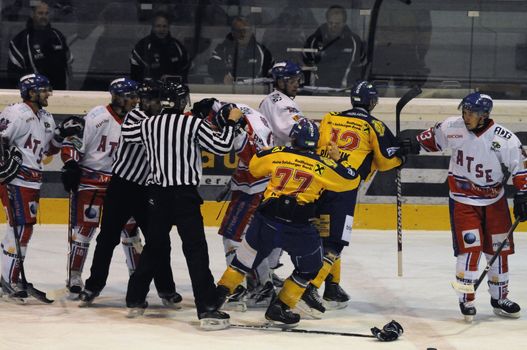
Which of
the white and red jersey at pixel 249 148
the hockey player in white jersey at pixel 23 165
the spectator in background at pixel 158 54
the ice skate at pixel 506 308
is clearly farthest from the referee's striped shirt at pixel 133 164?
the spectator in background at pixel 158 54

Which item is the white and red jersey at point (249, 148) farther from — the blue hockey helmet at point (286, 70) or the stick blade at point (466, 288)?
the stick blade at point (466, 288)

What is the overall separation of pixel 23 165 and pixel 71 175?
279mm

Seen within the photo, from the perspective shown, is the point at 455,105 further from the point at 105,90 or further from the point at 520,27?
the point at 105,90

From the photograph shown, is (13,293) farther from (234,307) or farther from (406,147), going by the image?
(406,147)

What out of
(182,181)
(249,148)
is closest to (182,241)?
(182,181)

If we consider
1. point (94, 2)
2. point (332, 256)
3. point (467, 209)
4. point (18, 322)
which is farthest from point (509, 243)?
point (94, 2)

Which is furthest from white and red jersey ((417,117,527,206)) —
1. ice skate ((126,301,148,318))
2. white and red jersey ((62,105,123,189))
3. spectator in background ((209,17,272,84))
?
spectator in background ((209,17,272,84))

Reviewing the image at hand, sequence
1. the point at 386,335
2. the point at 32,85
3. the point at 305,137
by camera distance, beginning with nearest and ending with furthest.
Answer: the point at 386,335 → the point at 305,137 → the point at 32,85

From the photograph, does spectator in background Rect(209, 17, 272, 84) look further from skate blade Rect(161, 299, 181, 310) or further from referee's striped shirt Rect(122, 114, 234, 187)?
referee's striped shirt Rect(122, 114, 234, 187)

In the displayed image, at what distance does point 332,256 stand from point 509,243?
998 millimetres

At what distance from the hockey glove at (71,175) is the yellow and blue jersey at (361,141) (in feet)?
4.62

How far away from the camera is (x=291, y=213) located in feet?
20.3

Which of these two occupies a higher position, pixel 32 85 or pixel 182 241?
pixel 32 85

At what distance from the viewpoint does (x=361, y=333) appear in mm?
6336
